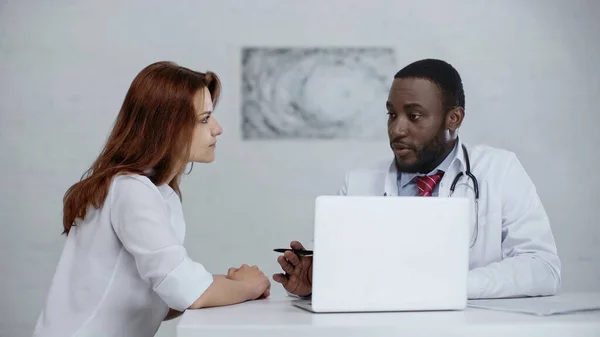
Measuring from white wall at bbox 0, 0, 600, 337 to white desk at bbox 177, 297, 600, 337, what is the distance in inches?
97.6

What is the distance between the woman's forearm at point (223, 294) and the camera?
163 cm

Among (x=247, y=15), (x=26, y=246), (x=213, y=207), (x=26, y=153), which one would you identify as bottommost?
(x=26, y=246)

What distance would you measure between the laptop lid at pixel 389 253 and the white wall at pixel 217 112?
7.91 ft

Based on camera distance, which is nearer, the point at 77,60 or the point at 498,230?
the point at 498,230

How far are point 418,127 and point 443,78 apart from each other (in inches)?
7.9

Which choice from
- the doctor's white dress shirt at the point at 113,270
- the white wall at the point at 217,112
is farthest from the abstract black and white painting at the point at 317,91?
the doctor's white dress shirt at the point at 113,270

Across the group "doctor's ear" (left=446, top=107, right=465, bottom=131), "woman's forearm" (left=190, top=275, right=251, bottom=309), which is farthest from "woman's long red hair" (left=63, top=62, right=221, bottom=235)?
"doctor's ear" (left=446, top=107, right=465, bottom=131)

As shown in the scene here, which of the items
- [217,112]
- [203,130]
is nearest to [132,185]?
[203,130]

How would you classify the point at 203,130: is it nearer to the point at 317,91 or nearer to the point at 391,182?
the point at 391,182

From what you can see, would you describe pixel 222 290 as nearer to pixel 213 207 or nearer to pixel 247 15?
pixel 213 207

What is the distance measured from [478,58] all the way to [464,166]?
171cm

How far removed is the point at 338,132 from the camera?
3945 mm

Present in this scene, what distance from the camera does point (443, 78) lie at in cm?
257

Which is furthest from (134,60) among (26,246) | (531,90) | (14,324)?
(531,90)
